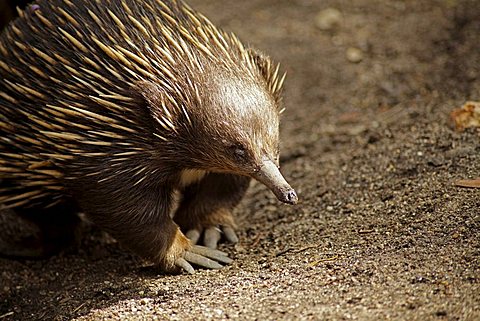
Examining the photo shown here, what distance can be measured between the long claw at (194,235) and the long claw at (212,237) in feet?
0.16

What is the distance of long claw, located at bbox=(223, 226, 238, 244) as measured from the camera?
482cm

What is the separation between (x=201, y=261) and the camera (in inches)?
174

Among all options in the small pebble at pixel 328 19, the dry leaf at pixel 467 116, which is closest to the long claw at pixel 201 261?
the dry leaf at pixel 467 116

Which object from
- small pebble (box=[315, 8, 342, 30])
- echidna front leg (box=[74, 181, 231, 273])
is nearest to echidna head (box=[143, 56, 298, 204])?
echidna front leg (box=[74, 181, 231, 273])

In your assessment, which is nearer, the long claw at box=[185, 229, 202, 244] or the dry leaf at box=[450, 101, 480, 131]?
the long claw at box=[185, 229, 202, 244]

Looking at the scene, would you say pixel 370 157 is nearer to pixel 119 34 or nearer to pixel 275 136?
pixel 275 136

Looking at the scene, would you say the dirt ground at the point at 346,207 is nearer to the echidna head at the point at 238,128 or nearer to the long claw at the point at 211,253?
the long claw at the point at 211,253

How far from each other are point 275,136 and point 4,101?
1698 millimetres

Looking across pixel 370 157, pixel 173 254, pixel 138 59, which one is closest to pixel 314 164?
pixel 370 157

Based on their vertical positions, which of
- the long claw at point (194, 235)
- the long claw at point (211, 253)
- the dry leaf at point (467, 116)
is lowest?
the dry leaf at point (467, 116)

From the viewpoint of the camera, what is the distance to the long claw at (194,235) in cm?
484

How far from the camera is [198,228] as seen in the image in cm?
491

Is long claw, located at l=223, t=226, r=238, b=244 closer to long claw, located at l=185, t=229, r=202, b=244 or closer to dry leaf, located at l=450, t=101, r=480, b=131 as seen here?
long claw, located at l=185, t=229, r=202, b=244

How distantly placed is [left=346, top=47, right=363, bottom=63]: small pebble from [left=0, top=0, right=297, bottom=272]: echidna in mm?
2732
